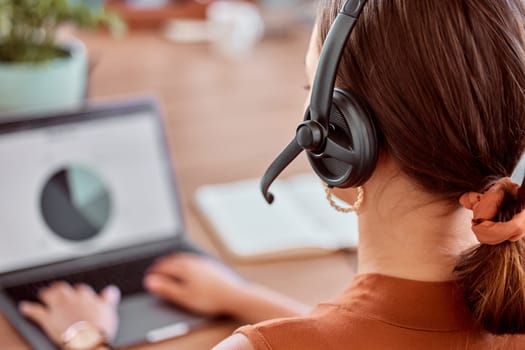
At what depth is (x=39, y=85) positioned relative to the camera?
56.7 inches

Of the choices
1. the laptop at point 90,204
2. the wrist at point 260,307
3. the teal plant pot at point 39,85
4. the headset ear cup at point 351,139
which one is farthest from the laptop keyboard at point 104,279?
the headset ear cup at point 351,139

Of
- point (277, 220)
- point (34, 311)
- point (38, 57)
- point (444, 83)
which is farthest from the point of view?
point (38, 57)

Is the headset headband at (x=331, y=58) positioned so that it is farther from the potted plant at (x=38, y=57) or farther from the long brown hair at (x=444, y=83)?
the potted plant at (x=38, y=57)

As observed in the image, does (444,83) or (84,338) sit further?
(84,338)

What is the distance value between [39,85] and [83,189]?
11.3 inches

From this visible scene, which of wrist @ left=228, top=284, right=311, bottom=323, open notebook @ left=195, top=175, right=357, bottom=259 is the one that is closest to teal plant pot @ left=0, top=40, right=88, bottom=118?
open notebook @ left=195, top=175, right=357, bottom=259

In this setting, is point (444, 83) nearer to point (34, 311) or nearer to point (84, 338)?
point (84, 338)

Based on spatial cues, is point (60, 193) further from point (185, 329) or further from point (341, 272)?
point (341, 272)

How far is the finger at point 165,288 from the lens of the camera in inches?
44.8

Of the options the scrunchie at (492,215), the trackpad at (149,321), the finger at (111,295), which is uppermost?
the scrunchie at (492,215)

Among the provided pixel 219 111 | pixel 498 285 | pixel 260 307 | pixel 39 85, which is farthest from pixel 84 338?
pixel 219 111

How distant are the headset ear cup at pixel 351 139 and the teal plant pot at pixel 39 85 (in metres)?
0.82

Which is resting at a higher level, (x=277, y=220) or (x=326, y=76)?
(x=326, y=76)

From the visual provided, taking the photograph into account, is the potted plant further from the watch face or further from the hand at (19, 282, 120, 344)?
the watch face
